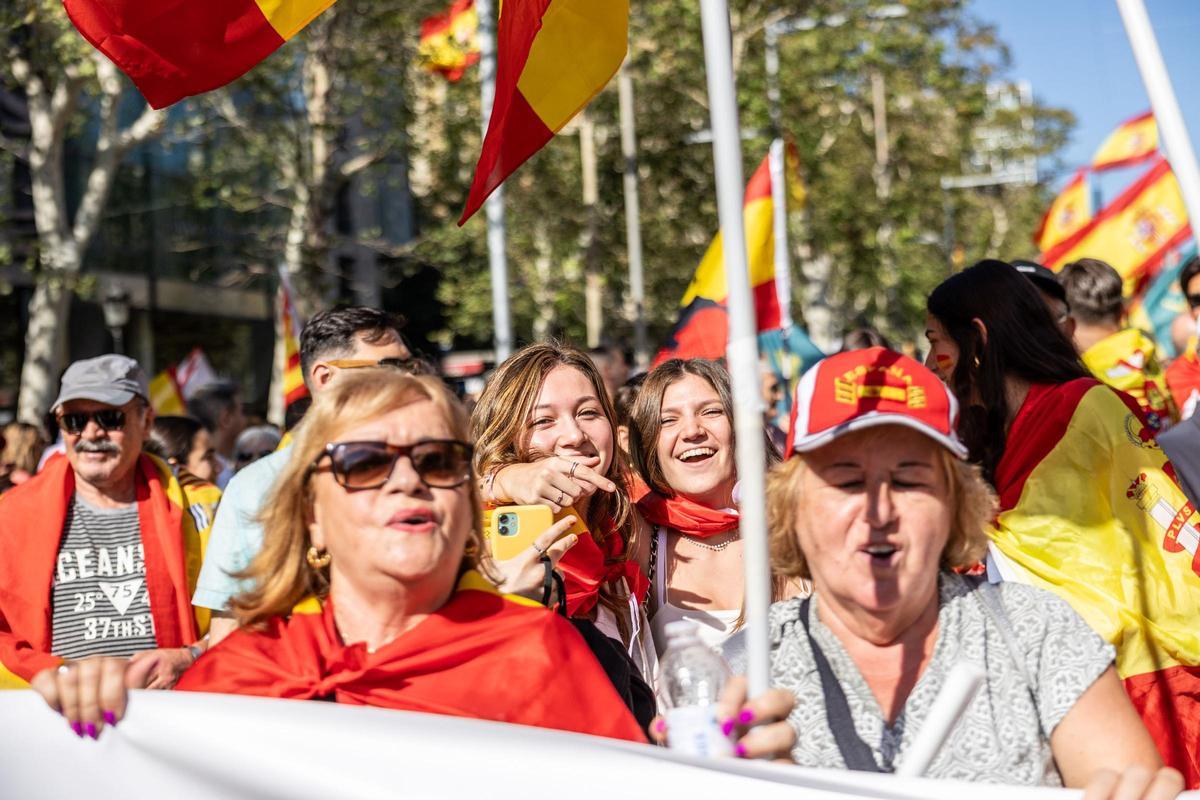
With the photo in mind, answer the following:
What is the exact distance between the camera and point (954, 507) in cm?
292

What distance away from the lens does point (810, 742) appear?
9.01 ft

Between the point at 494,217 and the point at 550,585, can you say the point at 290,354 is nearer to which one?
the point at 494,217

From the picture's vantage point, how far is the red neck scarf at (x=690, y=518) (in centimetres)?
454

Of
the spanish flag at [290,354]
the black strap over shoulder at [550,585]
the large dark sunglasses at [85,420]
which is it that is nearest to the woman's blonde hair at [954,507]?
the black strap over shoulder at [550,585]

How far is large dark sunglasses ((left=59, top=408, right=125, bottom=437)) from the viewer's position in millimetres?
5035

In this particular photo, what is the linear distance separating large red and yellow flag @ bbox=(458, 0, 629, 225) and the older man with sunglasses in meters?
1.56

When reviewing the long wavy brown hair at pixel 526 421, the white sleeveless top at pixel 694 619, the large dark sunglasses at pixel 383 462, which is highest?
the long wavy brown hair at pixel 526 421

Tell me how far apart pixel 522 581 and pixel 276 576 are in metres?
0.70

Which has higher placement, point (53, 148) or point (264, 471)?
point (53, 148)

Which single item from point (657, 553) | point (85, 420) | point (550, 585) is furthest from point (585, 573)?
point (85, 420)

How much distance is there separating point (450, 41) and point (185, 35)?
48.7 feet

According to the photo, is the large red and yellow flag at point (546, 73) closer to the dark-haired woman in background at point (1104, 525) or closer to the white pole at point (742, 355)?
the dark-haired woman in background at point (1104, 525)

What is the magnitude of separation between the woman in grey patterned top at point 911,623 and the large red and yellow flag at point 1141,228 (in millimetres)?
9656

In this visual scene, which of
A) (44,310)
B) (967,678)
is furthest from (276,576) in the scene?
(44,310)
